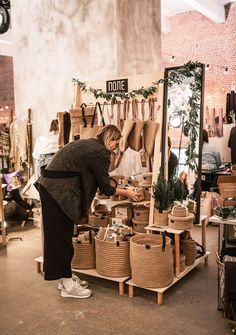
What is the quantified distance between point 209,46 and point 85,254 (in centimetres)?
824

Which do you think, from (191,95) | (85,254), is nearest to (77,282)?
(85,254)

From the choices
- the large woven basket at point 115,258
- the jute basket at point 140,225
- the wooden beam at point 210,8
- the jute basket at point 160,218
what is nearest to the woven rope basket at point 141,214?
the jute basket at point 140,225

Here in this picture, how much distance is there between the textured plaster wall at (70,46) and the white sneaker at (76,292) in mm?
2574

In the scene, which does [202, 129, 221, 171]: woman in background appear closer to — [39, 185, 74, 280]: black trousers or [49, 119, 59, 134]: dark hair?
[49, 119, 59, 134]: dark hair

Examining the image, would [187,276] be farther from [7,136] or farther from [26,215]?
[7,136]

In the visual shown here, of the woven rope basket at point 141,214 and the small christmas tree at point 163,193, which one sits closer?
the small christmas tree at point 163,193

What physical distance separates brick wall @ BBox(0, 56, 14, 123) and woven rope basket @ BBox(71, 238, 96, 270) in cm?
967

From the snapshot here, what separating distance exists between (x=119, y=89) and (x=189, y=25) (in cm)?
759

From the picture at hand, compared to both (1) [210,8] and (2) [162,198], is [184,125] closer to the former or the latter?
(2) [162,198]

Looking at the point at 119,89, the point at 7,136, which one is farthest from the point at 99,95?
the point at 7,136

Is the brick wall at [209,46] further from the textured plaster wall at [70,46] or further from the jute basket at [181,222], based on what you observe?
the jute basket at [181,222]

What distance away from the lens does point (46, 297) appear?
3.53 m

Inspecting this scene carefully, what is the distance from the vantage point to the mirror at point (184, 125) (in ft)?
12.5

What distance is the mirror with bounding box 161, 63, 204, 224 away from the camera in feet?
12.5
